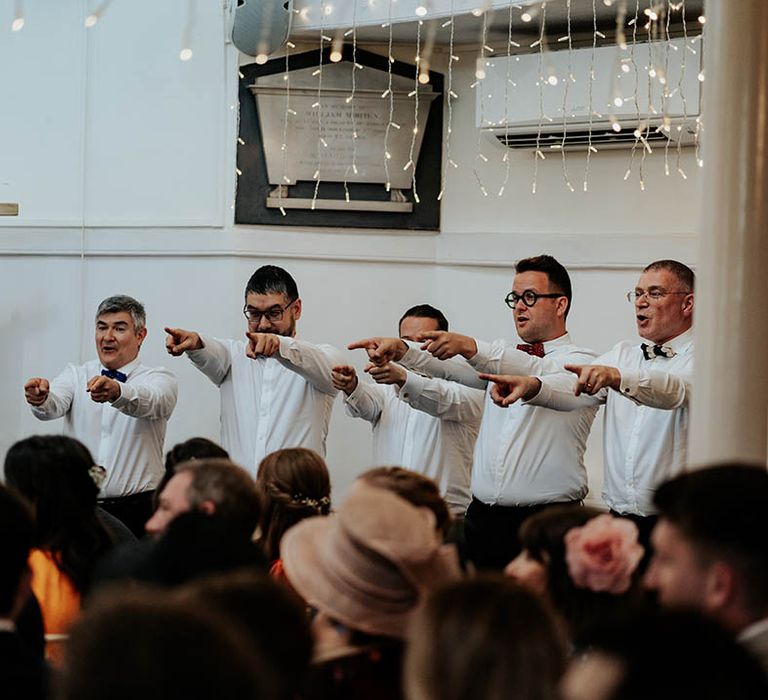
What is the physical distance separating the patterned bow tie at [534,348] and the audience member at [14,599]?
9.54ft

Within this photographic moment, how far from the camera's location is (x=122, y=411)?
16.5 feet

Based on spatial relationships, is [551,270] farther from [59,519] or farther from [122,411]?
[59,519]

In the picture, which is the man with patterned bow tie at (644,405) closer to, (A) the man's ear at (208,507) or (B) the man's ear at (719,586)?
(A) the man's ear at (208,507)

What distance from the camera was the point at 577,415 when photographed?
459 centimetres

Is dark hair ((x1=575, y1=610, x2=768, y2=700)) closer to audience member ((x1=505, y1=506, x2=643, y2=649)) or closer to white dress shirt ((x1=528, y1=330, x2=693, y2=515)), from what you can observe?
audience member ((x1=505, y1=506, x2=643, y2=649))

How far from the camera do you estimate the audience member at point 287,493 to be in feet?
10.4

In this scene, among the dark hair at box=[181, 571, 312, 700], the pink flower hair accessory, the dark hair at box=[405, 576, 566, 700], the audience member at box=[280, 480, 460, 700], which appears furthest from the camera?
the pink flower hair accessory

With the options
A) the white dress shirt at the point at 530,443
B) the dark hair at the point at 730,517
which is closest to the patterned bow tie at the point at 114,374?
the white dress shirt at the point at 530,443

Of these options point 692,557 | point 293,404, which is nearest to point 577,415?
point 293,404

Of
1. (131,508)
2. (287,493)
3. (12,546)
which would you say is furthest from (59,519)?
(131,508)

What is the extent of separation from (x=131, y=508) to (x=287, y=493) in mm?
2112

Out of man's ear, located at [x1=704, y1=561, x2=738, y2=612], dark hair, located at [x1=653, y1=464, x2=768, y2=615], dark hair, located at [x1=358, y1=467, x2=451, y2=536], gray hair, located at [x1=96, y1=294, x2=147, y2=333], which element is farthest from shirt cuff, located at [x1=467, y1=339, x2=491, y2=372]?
man's ear, located at [x1=704, y1=561, x2=738, y2=612]

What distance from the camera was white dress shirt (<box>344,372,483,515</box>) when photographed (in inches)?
202

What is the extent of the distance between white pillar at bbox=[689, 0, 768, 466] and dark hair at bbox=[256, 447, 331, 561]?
986 millimetres
